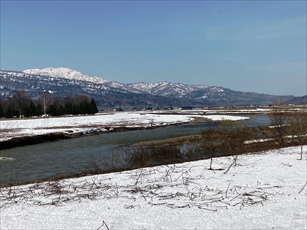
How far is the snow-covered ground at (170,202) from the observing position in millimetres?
5449

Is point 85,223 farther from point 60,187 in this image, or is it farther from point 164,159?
point 164,159

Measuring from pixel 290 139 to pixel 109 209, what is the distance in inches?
784

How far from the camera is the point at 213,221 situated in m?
5.43

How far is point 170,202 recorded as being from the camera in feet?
21.7

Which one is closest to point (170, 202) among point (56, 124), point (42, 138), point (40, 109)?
point (42, 138)

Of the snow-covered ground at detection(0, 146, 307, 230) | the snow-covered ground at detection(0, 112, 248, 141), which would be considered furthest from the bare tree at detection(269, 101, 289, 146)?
the snow-covered ground at detection(0, 112, 248, 141)

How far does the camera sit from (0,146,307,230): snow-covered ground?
545cm

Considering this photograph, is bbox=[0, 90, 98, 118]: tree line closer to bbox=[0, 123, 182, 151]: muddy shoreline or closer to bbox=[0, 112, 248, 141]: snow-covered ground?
bbox=[0, 112, 248, 141]: snow-covered ground

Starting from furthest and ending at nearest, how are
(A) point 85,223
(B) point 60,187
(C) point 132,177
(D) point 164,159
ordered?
1. (D) point 164,159
2. (C) point 132,177
3. (B) point 60,187
4. (A) point 85,223

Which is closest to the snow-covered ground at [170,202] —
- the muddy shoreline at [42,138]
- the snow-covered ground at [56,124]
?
the muddy shoreline at [42,138]

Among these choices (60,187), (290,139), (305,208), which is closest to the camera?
(305,208)

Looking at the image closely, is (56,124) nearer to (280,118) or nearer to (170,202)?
(280,118)

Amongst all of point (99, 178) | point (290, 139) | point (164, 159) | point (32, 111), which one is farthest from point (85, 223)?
point (32, 111)

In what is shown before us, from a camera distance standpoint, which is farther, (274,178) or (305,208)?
(274,178)
